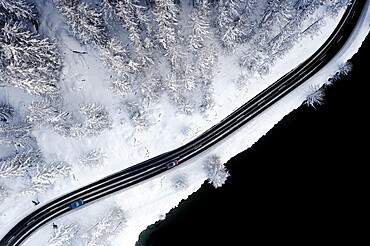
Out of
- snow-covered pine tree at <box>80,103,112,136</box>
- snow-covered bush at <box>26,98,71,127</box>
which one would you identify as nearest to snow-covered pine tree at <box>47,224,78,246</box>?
snow-covered pine tree at <box>80,103,112,136</box>

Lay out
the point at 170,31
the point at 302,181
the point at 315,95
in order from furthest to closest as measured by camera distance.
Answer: the point at 302,181 < the point at 315,95 < the point at 170,31

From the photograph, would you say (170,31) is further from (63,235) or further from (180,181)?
(63,235)

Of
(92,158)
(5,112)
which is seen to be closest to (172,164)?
(92,158)

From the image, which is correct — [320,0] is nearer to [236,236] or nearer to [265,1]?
[265,1]

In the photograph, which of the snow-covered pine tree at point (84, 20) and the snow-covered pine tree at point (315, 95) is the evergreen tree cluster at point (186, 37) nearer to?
the snow-covered pine tree at point (84, 20)

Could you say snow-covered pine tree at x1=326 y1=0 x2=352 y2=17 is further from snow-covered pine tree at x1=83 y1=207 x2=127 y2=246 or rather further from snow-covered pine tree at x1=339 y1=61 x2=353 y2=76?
snow-covered pine tree at x1=83 y1=207 x2=127 y2=246
